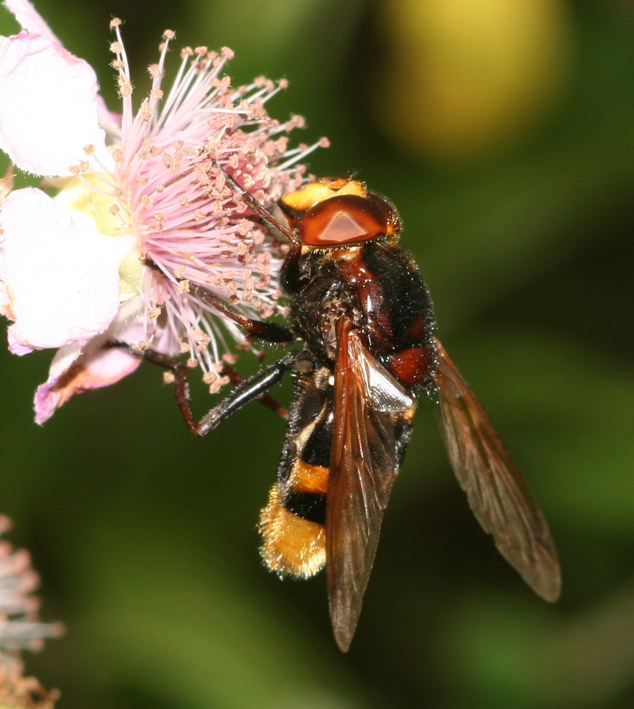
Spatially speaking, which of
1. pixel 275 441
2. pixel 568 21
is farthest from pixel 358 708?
pixel 568 21

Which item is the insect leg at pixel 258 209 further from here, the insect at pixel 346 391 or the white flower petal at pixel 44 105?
the white flower petal at pixel 44 105

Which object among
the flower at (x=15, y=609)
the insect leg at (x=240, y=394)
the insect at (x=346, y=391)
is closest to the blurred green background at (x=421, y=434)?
the flower at (x=15, y=609)

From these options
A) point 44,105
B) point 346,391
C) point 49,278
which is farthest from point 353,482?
point 44,105

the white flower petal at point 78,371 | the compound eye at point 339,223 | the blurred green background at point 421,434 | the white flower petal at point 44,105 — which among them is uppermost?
the white flower petal at point 44,105

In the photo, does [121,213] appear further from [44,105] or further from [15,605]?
[15,605]

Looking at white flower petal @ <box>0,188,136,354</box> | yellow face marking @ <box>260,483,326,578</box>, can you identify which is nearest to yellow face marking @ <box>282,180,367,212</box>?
white flower petal @ <box>0,188,136,354</box>

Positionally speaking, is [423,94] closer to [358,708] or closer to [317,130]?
[317,130]
